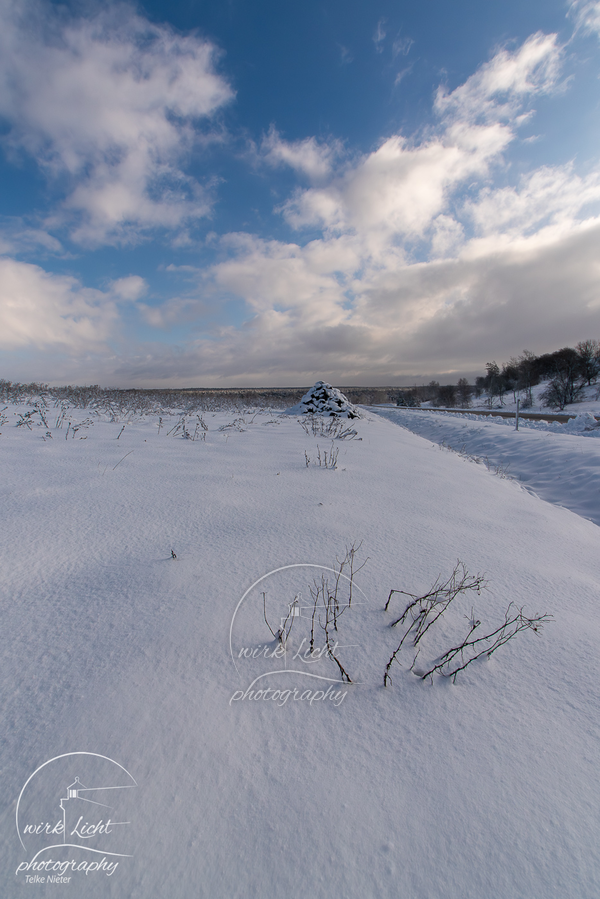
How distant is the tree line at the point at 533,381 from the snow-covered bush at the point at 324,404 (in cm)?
1681

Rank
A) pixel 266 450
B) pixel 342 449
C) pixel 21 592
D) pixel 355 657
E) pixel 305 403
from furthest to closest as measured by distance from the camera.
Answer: pixel 305 403
pixel 342 449
pixel 266 450
pixel 21 592
pixel 355 657

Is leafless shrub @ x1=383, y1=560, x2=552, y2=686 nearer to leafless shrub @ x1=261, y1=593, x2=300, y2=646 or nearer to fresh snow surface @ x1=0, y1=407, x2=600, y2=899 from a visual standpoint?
fresh snow surface @ x1=0, y1=407, x2=600, y2=899

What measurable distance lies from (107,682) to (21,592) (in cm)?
76

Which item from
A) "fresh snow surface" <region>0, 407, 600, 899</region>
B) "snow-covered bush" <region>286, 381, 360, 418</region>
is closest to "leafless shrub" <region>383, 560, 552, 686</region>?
"fresh snow surface" <region>0, 407, 600, 899</region>

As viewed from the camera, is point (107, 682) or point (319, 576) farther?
point (319, 576)

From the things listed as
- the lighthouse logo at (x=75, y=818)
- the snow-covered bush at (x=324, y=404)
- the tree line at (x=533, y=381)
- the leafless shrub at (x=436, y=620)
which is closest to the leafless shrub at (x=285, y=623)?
the leafless shrub at (x=436, y=620)

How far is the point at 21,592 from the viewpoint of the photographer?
1.62m

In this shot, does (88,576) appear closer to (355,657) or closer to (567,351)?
(355,657)

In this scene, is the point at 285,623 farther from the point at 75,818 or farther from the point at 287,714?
the point at 75,818

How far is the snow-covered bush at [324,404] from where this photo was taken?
500 inches

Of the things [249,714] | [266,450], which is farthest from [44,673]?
[266,450]

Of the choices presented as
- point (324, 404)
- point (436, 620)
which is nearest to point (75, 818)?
point (436, 620)

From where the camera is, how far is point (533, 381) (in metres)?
40.1

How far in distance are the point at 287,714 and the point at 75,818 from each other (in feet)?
1.91
